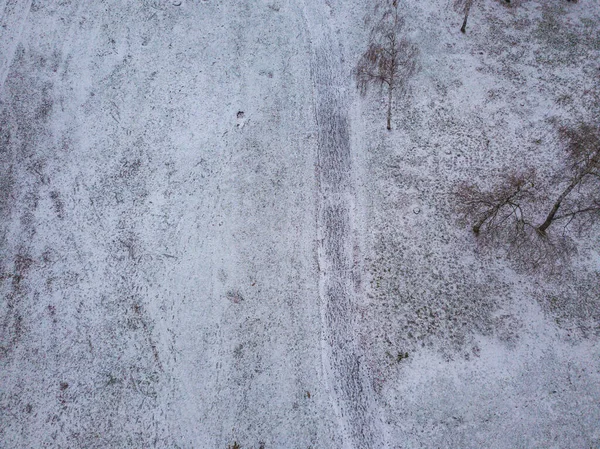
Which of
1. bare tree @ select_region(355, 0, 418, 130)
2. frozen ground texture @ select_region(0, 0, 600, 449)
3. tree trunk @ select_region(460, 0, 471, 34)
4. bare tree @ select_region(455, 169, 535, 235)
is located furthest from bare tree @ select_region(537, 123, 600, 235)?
bare tree @ select_region(355, 0, 418, 130)

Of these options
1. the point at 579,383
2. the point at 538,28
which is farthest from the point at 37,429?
the point at 538,28

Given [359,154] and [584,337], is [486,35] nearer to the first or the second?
[359,154]

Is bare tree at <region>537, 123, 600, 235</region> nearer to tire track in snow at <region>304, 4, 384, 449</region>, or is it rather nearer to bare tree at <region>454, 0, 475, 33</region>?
bare tree at <region>454, 0, 475, 33</region>

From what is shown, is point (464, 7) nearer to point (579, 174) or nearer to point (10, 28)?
point (579, 174)

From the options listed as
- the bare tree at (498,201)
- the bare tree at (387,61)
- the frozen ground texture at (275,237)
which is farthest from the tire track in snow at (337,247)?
the bare tree at (498,201)

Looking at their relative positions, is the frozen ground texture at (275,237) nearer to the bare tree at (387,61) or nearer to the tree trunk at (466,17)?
the tree trunk at (466,17)

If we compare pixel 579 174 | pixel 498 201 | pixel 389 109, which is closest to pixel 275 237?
pixel 389 109

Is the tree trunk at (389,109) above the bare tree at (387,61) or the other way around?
the other way around
